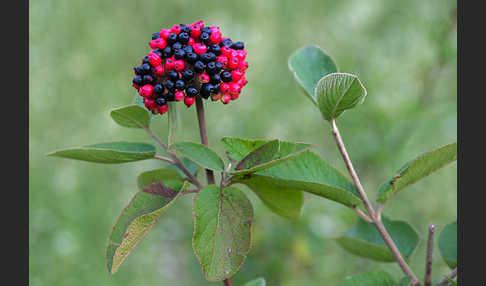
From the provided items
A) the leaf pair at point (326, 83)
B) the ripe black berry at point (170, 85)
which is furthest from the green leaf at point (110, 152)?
the leaf pair at point (326, 83)

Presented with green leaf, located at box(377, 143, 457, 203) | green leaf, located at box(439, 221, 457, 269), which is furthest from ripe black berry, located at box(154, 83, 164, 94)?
green leaf, located at box(439, 221, 457, 269)

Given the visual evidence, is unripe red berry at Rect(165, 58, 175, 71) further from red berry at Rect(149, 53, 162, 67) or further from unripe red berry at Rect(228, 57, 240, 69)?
unripe red berry at Rect(228, 57, 240, 69)

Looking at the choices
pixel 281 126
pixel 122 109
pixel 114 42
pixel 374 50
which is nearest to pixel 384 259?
pixel 122 109

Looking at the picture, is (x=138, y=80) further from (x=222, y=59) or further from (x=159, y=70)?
(x=222, y=59)

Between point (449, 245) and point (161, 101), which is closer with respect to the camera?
point (161, 101)

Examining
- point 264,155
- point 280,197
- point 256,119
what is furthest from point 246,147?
point 256,119

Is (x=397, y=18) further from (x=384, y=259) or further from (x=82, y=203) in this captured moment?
(x=384, y=259)
